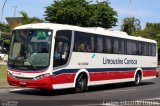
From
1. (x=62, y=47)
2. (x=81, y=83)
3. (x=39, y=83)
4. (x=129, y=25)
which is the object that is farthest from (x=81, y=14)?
A: (x=39, y=83)

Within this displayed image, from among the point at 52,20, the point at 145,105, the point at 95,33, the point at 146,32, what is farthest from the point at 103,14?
the point at 145,105

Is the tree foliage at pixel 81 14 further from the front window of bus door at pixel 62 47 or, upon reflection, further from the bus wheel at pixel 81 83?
the front window of bus door at pixel 62 47

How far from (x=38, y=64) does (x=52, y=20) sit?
2092 inches

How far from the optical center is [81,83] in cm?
2086

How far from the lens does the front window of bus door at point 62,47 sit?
1897 centimetres

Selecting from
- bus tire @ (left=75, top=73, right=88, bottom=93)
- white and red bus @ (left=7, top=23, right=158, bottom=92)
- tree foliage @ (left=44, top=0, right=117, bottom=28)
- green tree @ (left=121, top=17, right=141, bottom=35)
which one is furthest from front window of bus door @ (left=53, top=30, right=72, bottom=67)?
green tree @ (left=121, top=17, right=141, bottom=35)

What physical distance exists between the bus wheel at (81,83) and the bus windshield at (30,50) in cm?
265

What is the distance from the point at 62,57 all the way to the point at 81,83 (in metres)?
2.08

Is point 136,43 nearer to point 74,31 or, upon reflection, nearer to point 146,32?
point 74,31

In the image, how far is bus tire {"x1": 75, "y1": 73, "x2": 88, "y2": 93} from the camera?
20653 mm

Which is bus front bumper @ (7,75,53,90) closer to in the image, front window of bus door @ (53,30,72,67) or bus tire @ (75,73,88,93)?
front window of bus door @ (53,30,72,67)

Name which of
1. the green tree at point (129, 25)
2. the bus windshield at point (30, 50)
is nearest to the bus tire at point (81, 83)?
the bus windshield at point (30, 50)

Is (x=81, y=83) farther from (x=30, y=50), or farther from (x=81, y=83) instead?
(x=30, y=50)

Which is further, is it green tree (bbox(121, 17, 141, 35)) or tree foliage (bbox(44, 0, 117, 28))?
green tree (bbox(121, 17, 141, 35))
